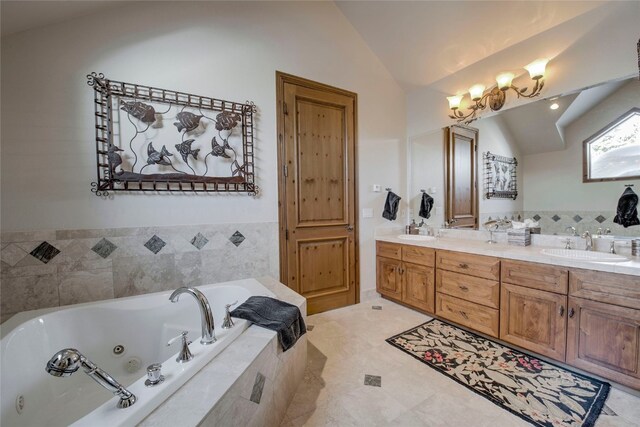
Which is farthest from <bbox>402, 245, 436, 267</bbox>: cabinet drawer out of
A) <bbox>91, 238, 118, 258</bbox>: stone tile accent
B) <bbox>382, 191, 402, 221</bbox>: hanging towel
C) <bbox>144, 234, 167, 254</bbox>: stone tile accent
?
<bbox>91, 238, 118, 258</bbox>: stone tile accent

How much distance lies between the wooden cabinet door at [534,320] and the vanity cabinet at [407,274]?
0.65 m

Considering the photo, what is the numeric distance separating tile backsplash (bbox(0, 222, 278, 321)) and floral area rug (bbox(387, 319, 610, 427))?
164cm

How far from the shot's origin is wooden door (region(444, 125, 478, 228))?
2807 millimetres

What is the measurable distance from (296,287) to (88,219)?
1821 mm

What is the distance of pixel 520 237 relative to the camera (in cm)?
229

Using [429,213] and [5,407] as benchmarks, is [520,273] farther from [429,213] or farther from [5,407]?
[5,407]

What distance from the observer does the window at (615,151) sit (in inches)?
72.3

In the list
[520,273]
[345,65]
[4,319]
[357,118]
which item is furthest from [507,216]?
[4,319]

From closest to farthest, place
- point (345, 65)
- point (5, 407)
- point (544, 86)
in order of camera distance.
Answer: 1. point (5, 407)
2. point (544, 86)
3. point (345, 65)

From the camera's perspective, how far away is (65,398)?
136 cm

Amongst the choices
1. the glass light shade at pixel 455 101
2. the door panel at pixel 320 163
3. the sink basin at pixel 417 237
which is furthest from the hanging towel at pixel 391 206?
the glass light shade at pixel 455 101

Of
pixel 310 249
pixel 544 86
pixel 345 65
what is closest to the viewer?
pixel 544 86

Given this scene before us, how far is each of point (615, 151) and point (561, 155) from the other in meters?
0.31

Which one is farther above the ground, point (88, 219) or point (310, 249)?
point (88, 219)
